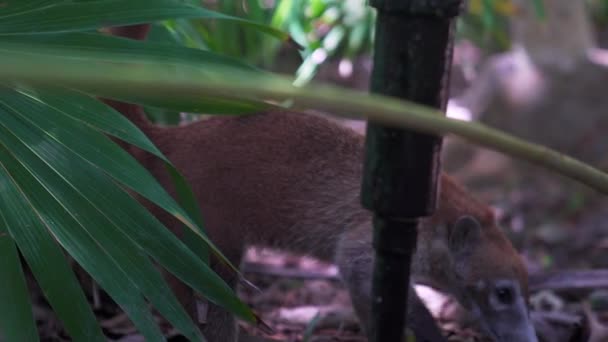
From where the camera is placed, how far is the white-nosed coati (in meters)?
2.80

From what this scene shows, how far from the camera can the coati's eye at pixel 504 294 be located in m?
2.91

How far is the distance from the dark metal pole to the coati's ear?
4.89 ft

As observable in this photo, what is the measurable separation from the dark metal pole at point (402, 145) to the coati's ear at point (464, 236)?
1490 millimetres

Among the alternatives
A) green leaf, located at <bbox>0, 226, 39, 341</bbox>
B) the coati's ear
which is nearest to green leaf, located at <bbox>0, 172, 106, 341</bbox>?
green leaf, located at <bbox>0, 226, 39, 341</bbox>

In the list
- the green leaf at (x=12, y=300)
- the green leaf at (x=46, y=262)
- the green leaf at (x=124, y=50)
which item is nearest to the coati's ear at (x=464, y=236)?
the green leaf at (x=124, y=50)

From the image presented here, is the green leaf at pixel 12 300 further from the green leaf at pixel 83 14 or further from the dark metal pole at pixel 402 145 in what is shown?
the dark metal pole at pixel 402 145

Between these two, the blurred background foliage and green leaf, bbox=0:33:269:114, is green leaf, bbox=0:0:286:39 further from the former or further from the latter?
the blurred background foliage

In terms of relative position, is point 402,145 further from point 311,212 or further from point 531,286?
point 531,286

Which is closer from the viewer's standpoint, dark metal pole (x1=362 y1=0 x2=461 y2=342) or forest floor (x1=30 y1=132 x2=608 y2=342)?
dark metal pole (x1=362 y1=0 x2=461 y2=342)

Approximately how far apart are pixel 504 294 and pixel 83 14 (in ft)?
5.69

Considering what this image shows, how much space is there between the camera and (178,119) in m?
3.36

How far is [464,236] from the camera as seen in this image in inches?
118

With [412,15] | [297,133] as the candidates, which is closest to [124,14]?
[412,15]

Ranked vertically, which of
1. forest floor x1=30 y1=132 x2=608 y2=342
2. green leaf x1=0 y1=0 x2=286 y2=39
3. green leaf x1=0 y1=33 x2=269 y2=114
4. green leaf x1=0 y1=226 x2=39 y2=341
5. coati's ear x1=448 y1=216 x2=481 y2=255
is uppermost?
green leaf x1=0 y1=0 x2=286 y2=39
